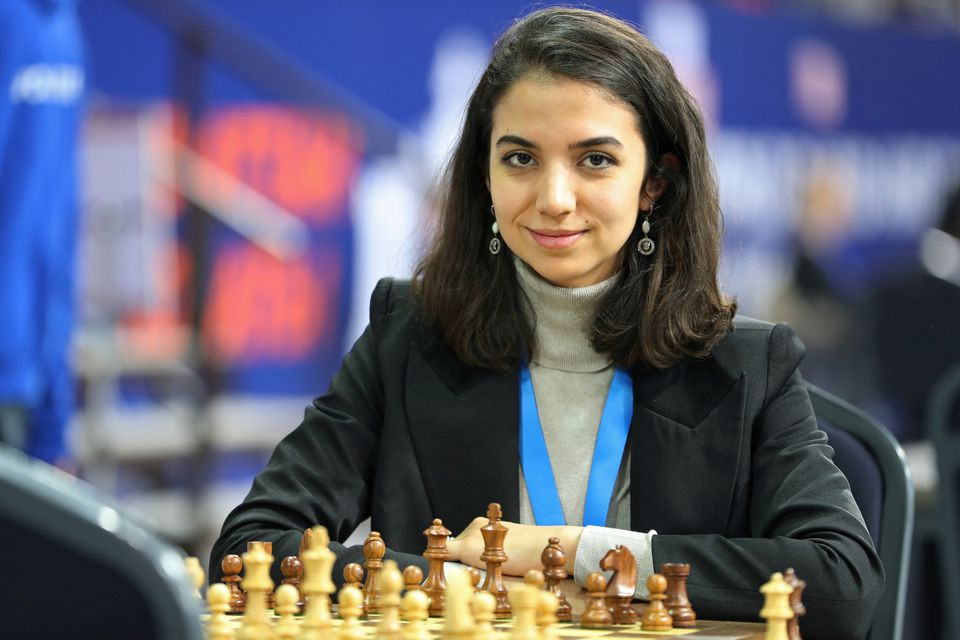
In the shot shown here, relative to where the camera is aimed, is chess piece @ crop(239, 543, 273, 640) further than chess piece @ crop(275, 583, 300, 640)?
No

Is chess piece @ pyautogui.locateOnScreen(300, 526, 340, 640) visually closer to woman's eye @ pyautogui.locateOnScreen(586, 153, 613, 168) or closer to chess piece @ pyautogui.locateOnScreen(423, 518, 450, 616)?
chess piece @ pyautogui.locateOnScreen(423, 518, 450, 616)

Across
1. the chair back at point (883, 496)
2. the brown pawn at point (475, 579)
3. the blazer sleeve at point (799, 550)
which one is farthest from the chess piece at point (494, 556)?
the chair back at point (883, 496)

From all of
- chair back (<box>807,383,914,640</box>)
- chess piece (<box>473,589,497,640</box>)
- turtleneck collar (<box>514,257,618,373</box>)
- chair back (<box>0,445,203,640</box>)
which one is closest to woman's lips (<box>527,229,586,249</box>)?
turtleneck collar (<box>514,257,618,373</box>)

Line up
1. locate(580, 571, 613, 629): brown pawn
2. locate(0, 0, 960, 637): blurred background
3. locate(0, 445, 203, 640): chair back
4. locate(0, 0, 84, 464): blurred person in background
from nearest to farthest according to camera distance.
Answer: locate(0, 445, 203, 640): chair back < locate(580, 571, 613, 629): brown pawn < locate(0, 0, 84, 464): blurred person in background < locate(0, 0, 960, 637): blurred background

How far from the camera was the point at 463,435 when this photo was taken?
216cm

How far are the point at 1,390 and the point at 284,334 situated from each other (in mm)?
2112

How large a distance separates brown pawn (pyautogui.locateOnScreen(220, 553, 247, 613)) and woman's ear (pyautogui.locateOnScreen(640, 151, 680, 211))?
2.84 ft

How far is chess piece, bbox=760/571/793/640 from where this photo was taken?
144cm

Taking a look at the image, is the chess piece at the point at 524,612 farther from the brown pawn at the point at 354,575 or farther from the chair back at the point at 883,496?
the chair back at the point at 883,496

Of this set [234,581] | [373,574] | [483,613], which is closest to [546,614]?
[483,613]

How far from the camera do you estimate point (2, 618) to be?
0.91 metres

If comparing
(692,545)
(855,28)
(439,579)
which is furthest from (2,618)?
(855,28)

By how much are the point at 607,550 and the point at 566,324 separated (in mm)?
487

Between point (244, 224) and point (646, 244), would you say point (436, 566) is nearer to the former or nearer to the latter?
point (646, 244)
